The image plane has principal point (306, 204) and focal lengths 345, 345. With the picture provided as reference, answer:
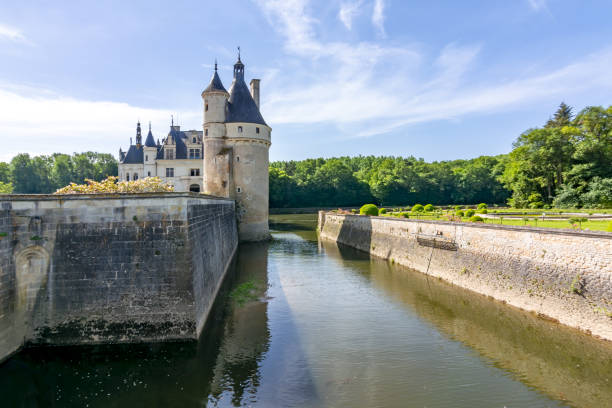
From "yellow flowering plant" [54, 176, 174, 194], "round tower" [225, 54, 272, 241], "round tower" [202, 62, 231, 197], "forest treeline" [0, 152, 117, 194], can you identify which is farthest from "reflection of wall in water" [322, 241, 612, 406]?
"forest treeline" [0, 152, 117, 194]

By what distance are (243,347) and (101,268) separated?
5409mm

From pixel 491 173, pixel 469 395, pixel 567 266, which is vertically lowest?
pixel 469 395

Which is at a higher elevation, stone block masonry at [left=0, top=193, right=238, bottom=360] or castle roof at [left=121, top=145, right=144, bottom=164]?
castle roof at [left=121, top=145, right=144, bottom=164]

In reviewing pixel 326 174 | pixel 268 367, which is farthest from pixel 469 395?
pixel 326 174

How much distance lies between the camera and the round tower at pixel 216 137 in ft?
115

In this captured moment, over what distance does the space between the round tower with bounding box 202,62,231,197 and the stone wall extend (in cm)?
1935

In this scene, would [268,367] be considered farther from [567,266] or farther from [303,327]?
[567,266]

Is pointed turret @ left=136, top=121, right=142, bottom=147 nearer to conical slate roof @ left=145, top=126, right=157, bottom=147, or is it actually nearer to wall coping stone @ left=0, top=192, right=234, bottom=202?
conical slate roof @ left=145, top=126, right=157, bottom=147

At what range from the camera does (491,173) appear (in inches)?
3595

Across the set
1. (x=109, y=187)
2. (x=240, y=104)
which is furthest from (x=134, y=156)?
(x=109, y=187)

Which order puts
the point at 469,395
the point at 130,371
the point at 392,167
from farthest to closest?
the point at 392,167 < the point at 130,371 < the point at 469,395

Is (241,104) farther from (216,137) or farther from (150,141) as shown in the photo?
(150,141)

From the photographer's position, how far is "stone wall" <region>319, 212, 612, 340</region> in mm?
11820

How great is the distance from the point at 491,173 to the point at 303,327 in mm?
92878
